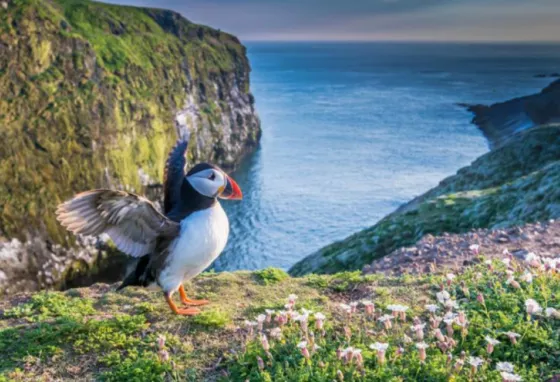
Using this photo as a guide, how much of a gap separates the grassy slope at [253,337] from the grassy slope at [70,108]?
162 ft

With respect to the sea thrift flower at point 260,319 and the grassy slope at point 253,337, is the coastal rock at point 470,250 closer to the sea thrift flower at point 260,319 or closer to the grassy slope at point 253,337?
the grassy slope at point 253,337

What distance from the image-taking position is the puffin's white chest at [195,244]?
7.20 meters

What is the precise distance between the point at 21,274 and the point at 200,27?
84.0 metres

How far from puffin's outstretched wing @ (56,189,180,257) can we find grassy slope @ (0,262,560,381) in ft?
4.07

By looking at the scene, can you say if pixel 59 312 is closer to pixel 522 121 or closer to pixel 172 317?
pixel 172 317

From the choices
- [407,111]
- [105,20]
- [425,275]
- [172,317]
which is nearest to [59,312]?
[172,317]

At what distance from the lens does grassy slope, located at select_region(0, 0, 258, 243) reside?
2147 inches

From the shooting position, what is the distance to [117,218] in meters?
6.90

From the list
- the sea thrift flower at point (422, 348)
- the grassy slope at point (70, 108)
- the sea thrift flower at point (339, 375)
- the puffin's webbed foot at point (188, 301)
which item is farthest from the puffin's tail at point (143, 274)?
the grassy slope at point (70, 108)

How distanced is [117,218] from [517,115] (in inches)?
5122

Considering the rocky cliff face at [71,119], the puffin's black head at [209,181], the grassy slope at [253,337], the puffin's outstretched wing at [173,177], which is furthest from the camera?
the rocky cliff face at [71,119]

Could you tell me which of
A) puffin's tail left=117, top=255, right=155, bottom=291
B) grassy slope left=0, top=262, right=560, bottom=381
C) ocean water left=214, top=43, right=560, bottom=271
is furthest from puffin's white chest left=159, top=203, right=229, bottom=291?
ocean water left=214, top=43, right=560, bottom=271

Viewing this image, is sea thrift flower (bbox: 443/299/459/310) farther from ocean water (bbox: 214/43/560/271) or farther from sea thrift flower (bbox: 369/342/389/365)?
ocean water (bbox: 214/43/560/271)

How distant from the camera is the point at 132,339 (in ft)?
22.3
